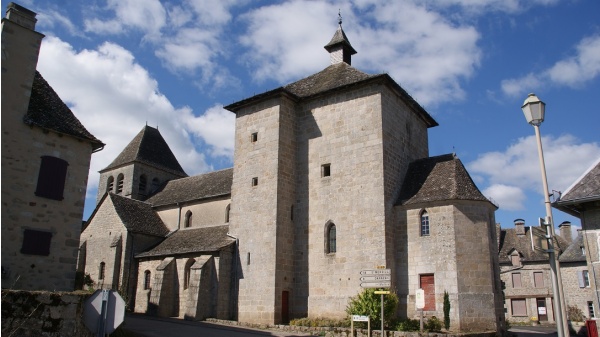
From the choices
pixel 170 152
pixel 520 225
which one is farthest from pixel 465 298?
pixel 170 152

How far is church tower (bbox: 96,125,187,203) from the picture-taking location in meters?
38.0

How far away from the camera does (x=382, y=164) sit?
2186cm

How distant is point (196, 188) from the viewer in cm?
3188

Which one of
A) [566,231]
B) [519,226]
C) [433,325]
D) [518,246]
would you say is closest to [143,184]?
[433,325]

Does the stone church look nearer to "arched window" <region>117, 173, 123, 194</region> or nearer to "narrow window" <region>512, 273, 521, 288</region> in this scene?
"arched window" <region>117, 173, 123, 194</region>

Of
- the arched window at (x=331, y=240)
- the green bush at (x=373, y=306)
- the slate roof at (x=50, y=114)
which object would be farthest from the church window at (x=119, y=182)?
the green bush at (x=373, y=306)

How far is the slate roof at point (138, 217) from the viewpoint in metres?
29.0

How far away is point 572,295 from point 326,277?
2363 centimetres

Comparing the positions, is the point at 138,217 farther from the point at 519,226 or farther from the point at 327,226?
the point at 519,226

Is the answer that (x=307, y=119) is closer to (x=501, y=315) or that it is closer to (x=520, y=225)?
(x=501, y=315)

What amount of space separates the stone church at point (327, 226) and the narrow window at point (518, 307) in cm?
1965

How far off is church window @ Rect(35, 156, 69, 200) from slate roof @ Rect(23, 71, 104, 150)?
3.80 feet

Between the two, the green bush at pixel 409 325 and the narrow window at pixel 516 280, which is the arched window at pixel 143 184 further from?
the narrow window at pixel 516 280

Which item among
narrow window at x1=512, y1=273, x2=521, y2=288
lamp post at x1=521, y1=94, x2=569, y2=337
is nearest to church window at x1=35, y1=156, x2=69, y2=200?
lamp post at x1=521, y1=94, x2=569, y2=337
